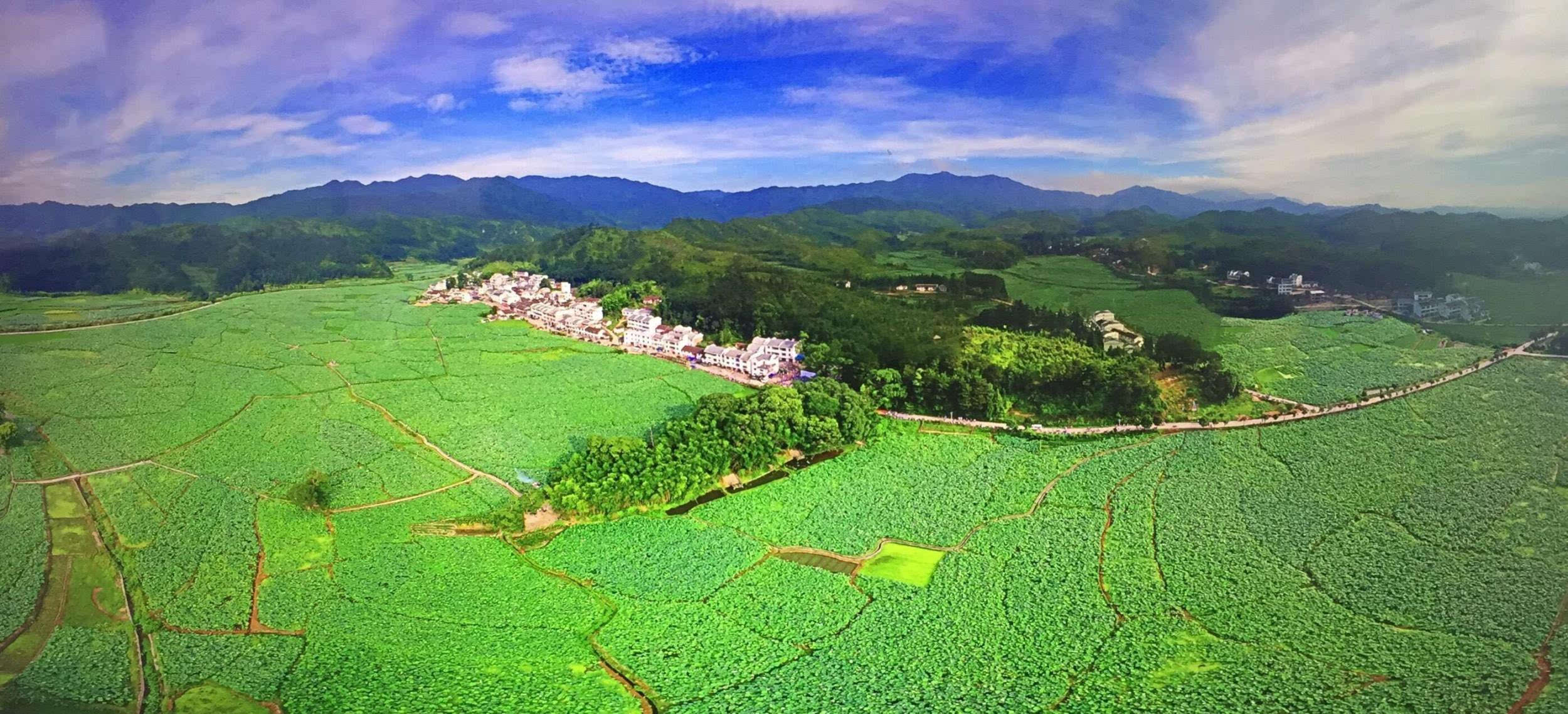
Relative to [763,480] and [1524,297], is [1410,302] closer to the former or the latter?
[1524,297]

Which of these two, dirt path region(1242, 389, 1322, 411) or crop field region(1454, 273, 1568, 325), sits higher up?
crop field region(1454, 273, 1568, 325)

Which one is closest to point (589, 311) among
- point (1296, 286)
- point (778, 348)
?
point (778, 348)

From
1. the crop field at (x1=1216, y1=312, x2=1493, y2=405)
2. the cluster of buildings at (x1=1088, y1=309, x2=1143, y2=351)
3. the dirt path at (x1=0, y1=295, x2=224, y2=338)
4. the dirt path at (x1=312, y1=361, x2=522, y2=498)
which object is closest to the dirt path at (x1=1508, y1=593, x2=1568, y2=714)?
the crop field at (x1=1216, y1=312, x2=1493, y2=405)

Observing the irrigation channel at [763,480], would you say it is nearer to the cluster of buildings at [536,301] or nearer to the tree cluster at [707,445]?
the tree cluster at [707,445]

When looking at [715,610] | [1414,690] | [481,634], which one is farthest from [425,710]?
[1414,690]

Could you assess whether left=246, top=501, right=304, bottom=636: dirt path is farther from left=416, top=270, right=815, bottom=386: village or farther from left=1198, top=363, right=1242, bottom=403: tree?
left=1198, top=363, right=1242, bottom=403: tree

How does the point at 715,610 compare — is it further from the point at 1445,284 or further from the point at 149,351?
the point at 1445,284
